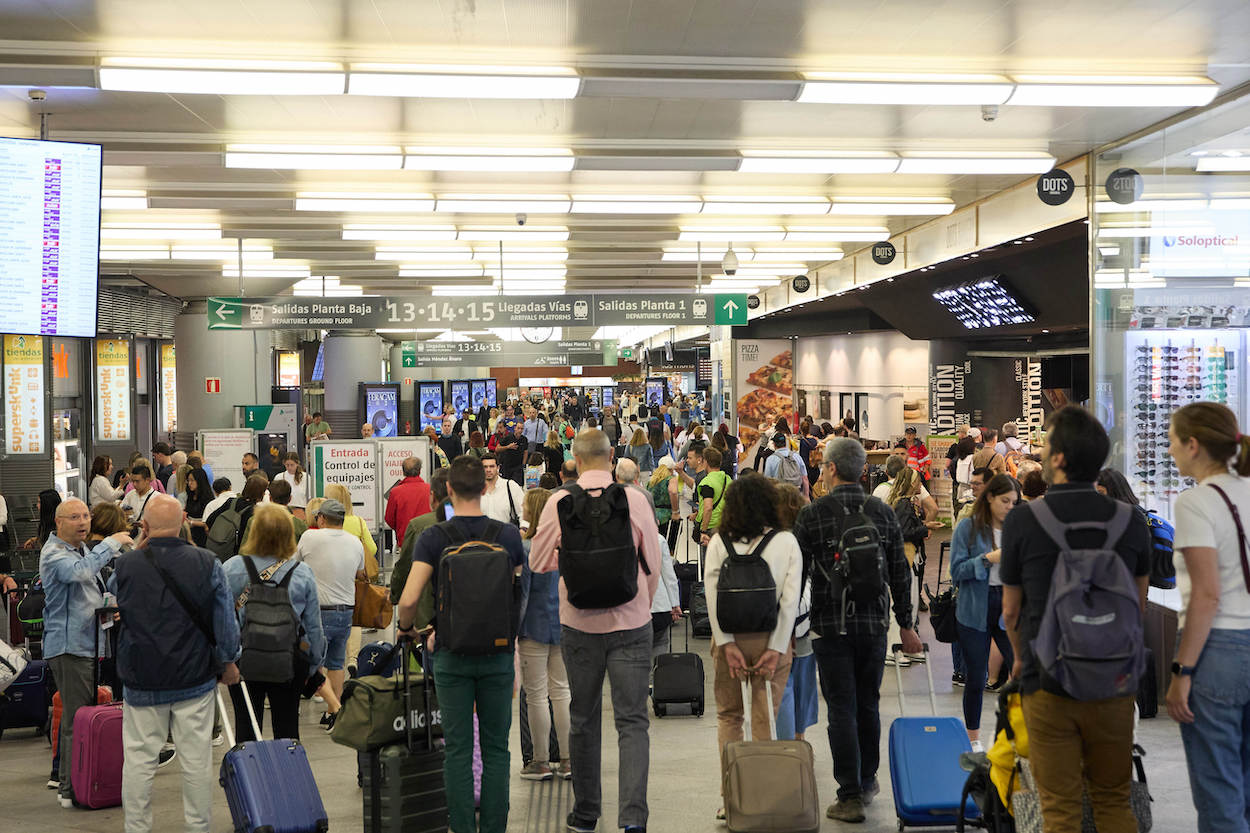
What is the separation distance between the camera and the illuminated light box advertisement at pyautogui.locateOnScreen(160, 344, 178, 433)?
24375mm

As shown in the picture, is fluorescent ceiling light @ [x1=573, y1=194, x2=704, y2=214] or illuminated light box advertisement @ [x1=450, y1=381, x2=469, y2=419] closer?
fluorescent ceiling light @ [x1=573, y1=194, x2=704, y2=214]

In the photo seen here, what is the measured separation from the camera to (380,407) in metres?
28.7

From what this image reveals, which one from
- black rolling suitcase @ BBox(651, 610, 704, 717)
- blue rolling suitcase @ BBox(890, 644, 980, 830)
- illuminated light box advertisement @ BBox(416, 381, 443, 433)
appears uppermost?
illuminated light box advertisement @ BBox(416, 381, 443, 433)

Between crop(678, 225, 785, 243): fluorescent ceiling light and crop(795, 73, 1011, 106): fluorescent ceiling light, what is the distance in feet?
23.3

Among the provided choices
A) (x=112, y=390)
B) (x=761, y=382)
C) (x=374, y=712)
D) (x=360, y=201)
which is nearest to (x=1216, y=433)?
(x=374, y=712)

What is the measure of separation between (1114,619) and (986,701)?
425cm

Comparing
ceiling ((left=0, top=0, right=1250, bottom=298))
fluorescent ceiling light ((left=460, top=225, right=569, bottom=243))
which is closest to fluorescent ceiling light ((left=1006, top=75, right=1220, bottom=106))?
ceiling ((left=0, top=0, right=1250, bottom=298))

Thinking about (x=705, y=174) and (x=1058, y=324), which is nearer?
(x=705, y=174)

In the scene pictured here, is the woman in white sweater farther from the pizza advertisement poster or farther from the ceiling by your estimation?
the pizza advertisement poster

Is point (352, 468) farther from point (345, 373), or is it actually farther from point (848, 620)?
point (345, 373)

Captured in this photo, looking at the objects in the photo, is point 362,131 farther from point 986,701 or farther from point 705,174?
point 986,701

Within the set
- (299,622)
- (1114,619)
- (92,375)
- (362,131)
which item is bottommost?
(299,622)

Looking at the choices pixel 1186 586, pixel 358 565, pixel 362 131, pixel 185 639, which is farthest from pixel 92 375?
pixel 1186 586

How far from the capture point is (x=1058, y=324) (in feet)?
51.1
